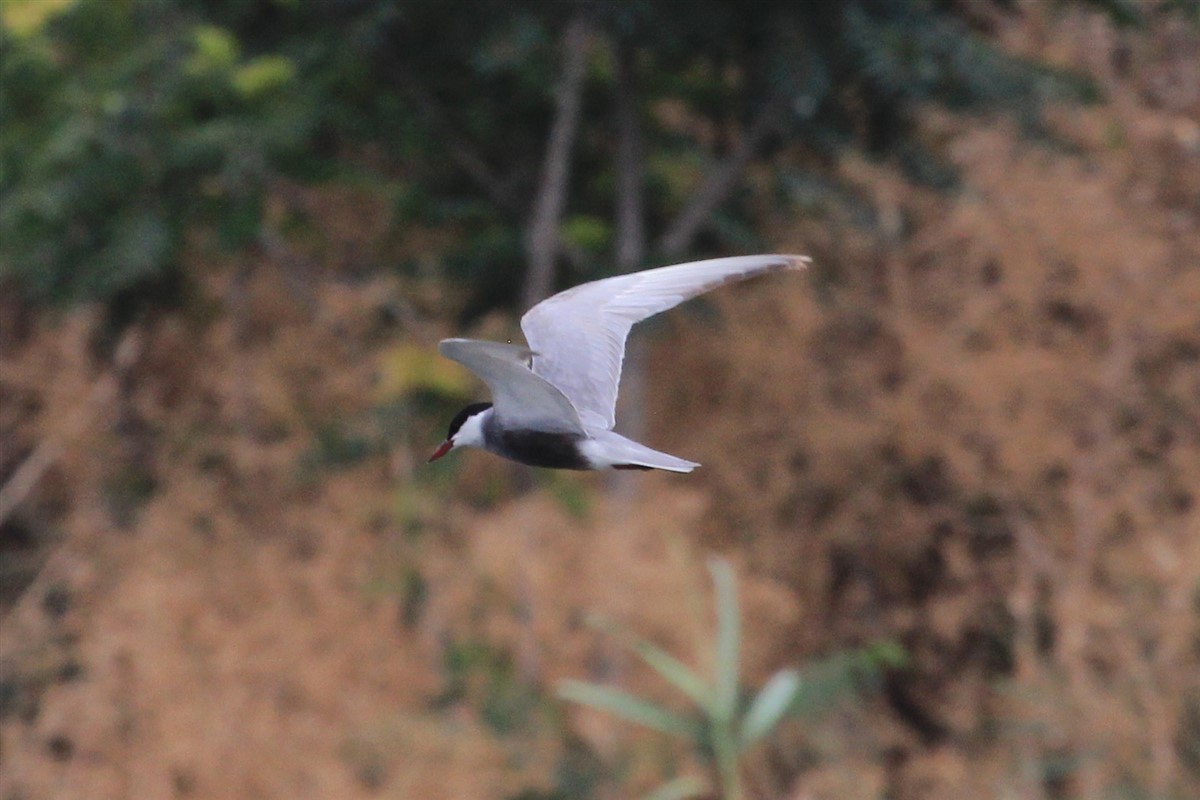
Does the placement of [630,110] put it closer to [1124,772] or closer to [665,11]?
[665,11]

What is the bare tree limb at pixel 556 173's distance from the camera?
7746 mm

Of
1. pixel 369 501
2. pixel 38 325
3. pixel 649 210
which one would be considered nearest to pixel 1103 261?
pixel 649 210

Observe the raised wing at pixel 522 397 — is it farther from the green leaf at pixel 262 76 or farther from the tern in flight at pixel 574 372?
the green leaf at pixel 262 76

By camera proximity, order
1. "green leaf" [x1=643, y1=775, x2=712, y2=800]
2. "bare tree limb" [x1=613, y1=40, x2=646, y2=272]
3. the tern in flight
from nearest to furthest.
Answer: the tern in flight
"green leaf" [x1=643, y1=775, x2=712, y2=800]
"bare tree limb" [x1=613, y1=40, x2=646, y2=272]

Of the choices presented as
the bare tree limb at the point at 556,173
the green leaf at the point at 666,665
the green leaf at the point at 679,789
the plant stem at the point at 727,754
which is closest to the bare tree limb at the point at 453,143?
the bare tree limb at the point at 556,173

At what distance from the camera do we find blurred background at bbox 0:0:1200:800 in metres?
7.83

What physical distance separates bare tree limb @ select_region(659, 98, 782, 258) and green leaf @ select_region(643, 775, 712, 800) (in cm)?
238

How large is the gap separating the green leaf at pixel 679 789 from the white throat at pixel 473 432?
11.5 ft

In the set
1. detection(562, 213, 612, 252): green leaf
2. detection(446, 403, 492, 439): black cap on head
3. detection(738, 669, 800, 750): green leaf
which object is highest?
detection(446, 403, 492, 439): black cap on head

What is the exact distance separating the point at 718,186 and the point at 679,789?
114 inches

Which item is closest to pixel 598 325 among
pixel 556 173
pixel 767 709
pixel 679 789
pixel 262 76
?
pixel 767 709

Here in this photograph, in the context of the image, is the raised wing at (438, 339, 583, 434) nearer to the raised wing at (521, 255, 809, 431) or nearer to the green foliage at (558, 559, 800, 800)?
the raised wing at (521, 255, 809, 431)

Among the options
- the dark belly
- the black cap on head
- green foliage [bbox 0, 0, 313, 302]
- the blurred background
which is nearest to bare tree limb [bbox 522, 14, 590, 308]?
the blurred background

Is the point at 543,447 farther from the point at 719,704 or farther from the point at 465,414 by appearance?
the point at 719,704
